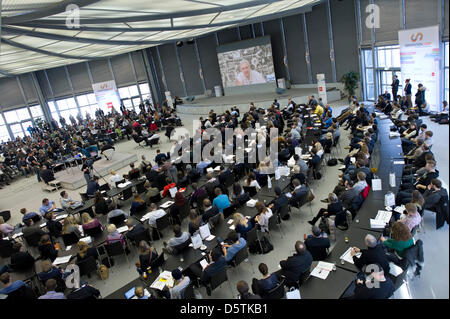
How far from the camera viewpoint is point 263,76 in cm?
2447

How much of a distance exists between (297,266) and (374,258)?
1115 millimetres

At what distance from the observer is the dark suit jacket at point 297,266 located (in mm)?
4969

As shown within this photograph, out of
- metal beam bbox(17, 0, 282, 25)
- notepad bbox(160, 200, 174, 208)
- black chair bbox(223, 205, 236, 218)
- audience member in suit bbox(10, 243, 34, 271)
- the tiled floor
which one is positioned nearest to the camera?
the tiled floor

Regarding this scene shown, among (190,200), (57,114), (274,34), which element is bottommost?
(190,200)

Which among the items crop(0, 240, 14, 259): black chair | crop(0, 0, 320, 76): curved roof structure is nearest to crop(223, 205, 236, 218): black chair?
crop(0, 240, 14, 259): black chair

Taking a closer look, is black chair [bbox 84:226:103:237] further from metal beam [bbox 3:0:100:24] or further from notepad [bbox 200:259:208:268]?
metal beam [bbox 3:0:100:24]

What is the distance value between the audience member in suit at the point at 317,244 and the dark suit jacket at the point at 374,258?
0.81 meters

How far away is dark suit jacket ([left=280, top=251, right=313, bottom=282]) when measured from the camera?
4.97 m

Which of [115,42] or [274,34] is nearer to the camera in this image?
[115,42]

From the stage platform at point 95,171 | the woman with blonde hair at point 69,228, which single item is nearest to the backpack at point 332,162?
the woman with blonde hair at point 69,228

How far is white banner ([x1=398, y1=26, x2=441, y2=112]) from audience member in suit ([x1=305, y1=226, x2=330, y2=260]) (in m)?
9.80
